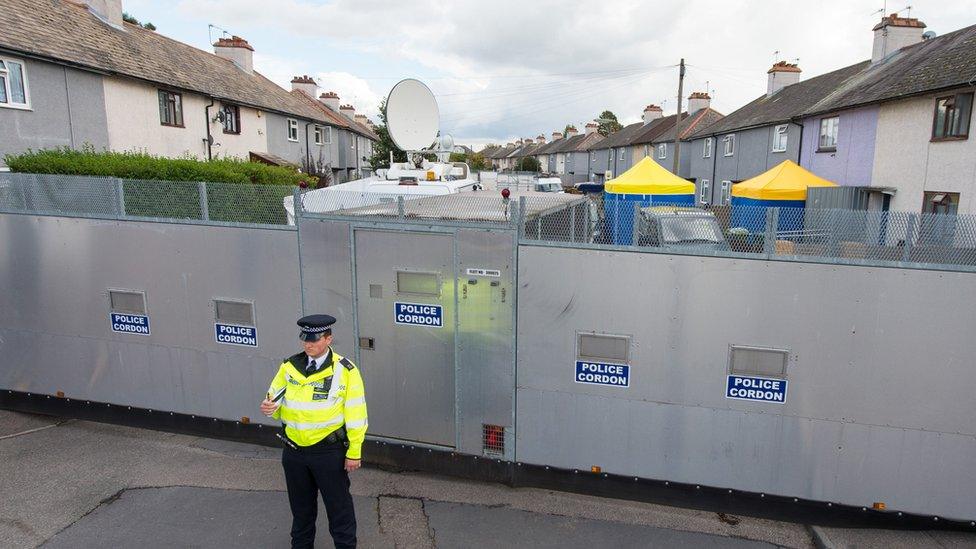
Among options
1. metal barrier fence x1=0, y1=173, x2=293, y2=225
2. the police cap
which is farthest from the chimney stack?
the police cap

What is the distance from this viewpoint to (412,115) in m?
8.93

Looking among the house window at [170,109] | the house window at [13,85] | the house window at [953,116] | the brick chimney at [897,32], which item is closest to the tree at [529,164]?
Answer: the brick chimney at [897,32]

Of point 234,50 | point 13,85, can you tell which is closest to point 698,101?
point 234,50

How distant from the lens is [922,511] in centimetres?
451

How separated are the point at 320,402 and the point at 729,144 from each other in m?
28.0

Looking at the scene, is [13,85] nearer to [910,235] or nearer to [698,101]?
[910,235]

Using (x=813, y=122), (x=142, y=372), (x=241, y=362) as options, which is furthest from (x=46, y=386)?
(x=813, y=122)

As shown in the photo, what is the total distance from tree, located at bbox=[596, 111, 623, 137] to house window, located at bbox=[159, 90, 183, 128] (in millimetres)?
73784

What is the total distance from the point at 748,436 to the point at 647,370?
98cm

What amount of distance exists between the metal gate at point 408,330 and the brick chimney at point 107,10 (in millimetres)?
17703

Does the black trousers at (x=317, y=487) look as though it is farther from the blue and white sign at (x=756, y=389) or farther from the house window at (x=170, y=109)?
the house window at (x=170, y=109)

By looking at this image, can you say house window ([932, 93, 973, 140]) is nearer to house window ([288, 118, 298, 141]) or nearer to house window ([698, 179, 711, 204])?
house window ([698, 179, 711, 204])

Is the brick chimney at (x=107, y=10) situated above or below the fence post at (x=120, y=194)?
above

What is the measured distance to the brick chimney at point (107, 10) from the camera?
17.1 m
